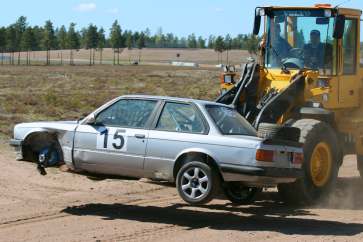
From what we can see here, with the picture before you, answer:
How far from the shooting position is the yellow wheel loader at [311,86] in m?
11.1

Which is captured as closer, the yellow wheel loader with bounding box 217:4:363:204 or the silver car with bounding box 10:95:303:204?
the silver car with bounding box 10:95:303:204

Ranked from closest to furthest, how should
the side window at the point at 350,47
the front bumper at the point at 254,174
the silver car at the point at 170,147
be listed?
the front bumper at the point at 254,174, the silver car at the point at 170,147, the side window at the point at 350,47

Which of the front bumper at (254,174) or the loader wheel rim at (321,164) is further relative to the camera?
the loader wheel rim at (321,164)

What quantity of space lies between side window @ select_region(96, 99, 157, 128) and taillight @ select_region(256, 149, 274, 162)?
1706mm

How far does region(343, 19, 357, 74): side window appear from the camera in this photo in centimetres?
1248

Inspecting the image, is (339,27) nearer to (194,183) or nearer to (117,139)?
(194,183)

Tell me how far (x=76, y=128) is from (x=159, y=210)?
1.66 m

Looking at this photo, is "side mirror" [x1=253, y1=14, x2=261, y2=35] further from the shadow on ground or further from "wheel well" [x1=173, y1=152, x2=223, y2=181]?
"wheel well" [x1=173, y1=152, x2=223, y2=181]

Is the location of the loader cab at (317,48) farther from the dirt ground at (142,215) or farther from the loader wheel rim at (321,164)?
the dirt ground at (142,215)

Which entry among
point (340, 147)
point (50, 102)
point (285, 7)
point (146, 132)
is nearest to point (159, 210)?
point (146, 132)

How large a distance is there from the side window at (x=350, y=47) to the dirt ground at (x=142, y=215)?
2.18m

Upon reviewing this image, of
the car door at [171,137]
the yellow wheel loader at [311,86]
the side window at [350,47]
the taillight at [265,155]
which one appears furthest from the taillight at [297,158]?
the side window at [350,47]

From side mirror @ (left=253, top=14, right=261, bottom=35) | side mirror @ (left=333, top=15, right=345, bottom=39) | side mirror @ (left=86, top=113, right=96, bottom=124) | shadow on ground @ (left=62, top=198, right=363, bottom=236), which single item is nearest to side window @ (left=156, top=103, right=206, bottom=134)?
side mirror @ (left=86, top=113, right=96, bottom=124)

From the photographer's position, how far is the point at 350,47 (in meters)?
12.7
